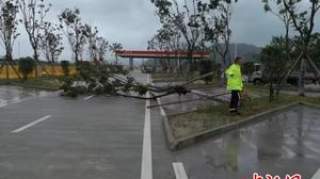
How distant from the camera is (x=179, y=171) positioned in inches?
367

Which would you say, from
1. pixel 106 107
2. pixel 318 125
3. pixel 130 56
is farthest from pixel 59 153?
pixel 130 56

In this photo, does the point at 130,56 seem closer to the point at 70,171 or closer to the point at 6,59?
the point at 6,59

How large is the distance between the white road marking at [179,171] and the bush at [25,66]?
37.2 meters

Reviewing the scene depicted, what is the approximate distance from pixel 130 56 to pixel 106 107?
88215 millimetres

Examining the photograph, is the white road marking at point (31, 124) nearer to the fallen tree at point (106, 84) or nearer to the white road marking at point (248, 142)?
the fallen tree at point (106, 84)

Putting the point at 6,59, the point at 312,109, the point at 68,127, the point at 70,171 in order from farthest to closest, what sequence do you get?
1. the point at 6,59
2. the point at 312,109
3. the point at 68,127
4. the point at 70,171

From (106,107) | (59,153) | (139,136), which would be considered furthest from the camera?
(106,107)

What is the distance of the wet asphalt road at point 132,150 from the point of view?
9305 millimetres

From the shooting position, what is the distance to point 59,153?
10977 millimetres

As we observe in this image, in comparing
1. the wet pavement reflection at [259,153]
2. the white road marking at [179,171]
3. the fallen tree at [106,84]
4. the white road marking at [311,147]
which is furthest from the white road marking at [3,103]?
the white road marking at [179,171]

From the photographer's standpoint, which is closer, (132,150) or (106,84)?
(132,150)

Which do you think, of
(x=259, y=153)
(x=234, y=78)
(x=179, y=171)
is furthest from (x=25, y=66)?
(x=179, y=171)

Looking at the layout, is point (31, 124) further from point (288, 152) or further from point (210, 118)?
point (288, 152)

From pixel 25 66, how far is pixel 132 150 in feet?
119
